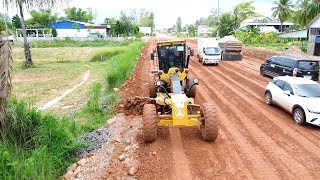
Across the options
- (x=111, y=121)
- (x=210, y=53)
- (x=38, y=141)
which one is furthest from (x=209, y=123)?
(x=210, y=53)

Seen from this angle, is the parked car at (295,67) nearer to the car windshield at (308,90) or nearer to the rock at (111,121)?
the car windshield at (308,90)

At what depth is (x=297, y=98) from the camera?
37.6 ft

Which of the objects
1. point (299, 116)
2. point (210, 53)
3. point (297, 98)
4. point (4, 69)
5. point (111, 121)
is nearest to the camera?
point (4, 69)

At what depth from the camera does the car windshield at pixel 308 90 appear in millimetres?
11594

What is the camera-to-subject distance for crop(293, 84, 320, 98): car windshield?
11.6 metres

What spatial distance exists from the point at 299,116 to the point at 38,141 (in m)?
9.18

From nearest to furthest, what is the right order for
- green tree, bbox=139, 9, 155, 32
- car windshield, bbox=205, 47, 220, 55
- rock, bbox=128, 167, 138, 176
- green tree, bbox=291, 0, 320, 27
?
1. rock, bbox=128, 167, 138, 176
2. car windshield, bbox=205, 47, 220, 55
3. green tree, bbox=291, 0, 320, 27
4. green tree, bbox=139, 9, 155, 32

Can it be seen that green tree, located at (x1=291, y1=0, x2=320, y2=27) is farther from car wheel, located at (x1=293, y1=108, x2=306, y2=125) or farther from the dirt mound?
the dirt mound

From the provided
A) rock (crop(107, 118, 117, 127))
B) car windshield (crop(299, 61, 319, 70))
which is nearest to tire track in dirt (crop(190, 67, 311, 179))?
rock (crop(107, 118, 117, 127))

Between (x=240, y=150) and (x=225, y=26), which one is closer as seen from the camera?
(x=240, y=150)

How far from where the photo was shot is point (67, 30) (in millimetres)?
83875

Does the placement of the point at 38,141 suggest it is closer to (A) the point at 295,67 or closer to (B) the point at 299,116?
(B) the point at 299,116

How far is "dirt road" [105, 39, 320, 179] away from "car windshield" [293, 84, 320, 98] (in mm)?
1101

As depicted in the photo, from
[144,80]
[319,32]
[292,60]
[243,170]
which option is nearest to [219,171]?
[243,170]
